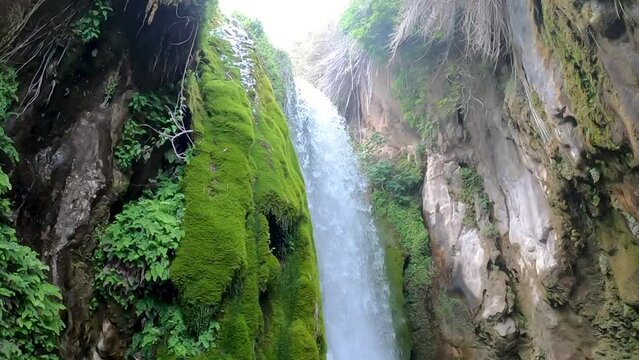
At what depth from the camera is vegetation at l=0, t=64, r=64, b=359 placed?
11.7 ft

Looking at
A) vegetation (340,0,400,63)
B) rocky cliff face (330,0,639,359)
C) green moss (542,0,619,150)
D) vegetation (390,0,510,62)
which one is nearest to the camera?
green moss (542,0,619,150)

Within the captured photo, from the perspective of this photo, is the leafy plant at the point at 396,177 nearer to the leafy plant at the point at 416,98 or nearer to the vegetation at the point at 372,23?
the leafy plant at the point at 416,98

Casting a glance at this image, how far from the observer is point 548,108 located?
6.50 meters

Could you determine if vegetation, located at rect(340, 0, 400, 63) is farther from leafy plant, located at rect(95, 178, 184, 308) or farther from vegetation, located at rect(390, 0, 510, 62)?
leafy plant, located at rect(95, 178, 184, 308)

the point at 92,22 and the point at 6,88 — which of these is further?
the point at 92,22

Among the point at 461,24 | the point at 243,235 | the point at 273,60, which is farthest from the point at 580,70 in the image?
the point at 273,60

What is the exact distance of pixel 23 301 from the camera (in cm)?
370

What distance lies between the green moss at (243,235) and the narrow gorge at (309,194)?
0.02m

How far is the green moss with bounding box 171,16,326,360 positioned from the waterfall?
263 cm


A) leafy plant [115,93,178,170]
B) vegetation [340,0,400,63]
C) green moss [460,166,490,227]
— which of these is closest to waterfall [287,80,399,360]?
green moss [460,166,490,227]

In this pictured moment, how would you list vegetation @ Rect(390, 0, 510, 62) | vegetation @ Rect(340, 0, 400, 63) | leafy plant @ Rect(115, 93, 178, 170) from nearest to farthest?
leafy plant @ Rect(115, 93, 178, 170) → vegetation @ Rect(390, 0, 510, 62) → vegetation @ Rect(340, 0, 400, 63)

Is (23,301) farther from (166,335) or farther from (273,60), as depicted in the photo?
(273,60)

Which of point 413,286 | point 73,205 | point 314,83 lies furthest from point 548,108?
point 314,83

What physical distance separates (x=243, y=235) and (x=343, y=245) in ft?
15.0
